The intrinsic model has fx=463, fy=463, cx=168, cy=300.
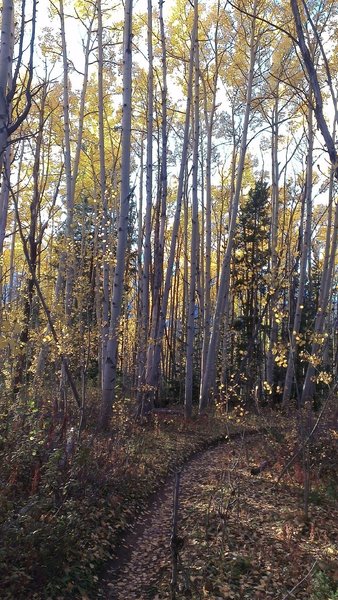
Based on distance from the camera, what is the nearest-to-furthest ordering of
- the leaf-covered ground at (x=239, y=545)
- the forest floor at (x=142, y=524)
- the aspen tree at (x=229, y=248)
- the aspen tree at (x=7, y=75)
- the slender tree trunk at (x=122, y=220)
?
the aspen tree at (x=7, y=75) → the forest floor at (x=142, y=524) → the leaf-covered ground at (x=239, y=545) → the slender tree trunk at (x=122, y=220) → the aspen tree at (x=229, y=248)

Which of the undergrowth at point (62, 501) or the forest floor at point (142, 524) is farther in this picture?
the forest floor at point (142, 524)

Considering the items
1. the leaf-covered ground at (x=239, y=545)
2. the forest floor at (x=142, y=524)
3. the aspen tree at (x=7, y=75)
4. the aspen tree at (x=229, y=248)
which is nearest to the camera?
the aspen tree at (x=7, y=75)

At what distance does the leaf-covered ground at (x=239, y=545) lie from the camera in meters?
3.95

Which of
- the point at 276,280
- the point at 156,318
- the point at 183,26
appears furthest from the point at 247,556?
the point at 183,26

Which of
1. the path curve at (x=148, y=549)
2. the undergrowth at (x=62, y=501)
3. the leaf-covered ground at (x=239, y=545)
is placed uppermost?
the undergrowth at (x=62, y=501)

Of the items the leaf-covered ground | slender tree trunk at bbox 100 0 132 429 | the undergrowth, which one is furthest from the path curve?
slender tree trunk at bbox 100 0 132 429

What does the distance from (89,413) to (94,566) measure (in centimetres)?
385

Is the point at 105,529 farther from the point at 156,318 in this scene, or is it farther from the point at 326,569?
the point at 156,318

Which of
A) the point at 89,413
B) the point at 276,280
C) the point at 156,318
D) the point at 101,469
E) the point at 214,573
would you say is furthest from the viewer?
the point at 156,318

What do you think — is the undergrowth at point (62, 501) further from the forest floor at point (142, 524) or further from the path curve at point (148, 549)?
the path curve at point (148, 549)

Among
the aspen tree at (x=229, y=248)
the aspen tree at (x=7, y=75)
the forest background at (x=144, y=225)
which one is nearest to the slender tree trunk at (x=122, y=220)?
the forest background at (x=144, y=225)

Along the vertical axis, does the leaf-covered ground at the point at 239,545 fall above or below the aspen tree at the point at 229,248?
below

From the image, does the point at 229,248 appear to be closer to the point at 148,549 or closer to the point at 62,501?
the point at 148,549

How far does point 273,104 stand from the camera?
14.2 m
